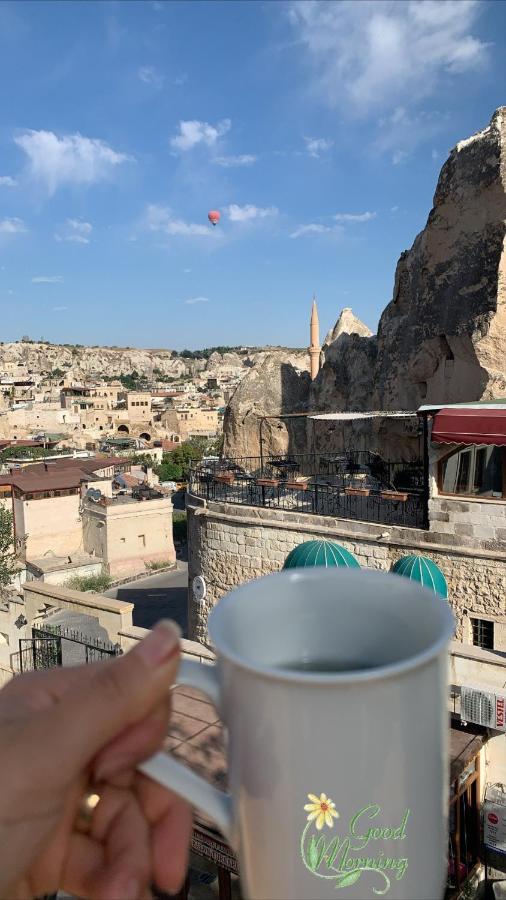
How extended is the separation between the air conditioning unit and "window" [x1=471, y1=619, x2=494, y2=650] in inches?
142

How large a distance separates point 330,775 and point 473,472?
8097mm

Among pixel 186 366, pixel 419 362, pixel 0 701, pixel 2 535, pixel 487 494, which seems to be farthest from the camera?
pixel 186 366

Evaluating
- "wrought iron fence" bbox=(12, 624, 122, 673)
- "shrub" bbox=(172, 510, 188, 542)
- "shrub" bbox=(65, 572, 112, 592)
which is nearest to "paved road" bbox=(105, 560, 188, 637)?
"shrub" bbox=(65, 572, 112, 592)

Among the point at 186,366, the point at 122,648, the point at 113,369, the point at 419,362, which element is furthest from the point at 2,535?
the point at 186,366

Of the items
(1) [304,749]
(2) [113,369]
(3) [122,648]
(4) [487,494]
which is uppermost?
(2) [113,369]

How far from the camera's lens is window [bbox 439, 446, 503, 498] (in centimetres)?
827

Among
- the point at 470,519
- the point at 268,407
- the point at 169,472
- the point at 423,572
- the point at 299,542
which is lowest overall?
the point at 169,472

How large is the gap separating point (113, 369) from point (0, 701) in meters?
142

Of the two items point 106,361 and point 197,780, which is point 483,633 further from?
point 106,361

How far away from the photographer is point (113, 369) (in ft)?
453

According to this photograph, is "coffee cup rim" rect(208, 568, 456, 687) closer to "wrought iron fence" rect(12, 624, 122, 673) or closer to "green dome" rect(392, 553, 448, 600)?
"green dome" rect(392, 553, 448, 600)

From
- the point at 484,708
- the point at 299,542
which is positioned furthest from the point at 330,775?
the point at 299,542

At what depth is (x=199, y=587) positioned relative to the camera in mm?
11617

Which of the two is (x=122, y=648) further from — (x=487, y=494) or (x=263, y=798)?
(x=263, y=798)
